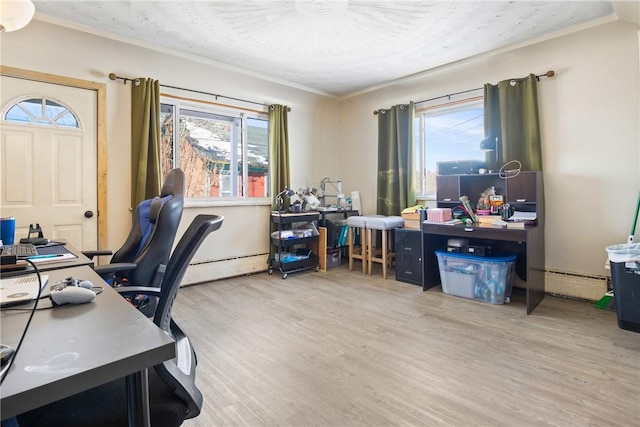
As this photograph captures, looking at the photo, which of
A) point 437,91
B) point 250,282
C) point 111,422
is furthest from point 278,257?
point 111,422

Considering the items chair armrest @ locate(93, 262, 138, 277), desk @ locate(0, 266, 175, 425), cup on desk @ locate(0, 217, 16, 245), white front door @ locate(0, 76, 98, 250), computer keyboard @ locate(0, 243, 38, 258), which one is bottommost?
desk @ locate(0, 266, 175, 425)

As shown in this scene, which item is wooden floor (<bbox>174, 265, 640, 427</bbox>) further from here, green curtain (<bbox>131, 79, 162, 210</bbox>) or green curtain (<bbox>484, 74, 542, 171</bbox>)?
green curtain (<bbox>484, 74, 542, 171</bbox>)

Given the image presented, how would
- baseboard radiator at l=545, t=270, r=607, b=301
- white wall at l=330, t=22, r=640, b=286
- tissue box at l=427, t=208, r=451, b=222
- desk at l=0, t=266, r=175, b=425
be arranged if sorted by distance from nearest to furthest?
desk at l=0, t=266, r=175, b=425, white wall at l=330, t=22, r=640, b=286, baseboard radiator at l=545, t=270, r=607, b=301, tissue box at l=427, t=208, r=451, b=222

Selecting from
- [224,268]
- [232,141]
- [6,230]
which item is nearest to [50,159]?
[6,230]

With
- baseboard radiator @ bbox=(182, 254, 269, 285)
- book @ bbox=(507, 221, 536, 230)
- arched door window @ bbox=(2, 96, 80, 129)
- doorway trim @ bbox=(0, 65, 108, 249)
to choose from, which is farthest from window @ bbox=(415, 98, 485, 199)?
arched door window @ bbox=(2, 96, 80, 129)

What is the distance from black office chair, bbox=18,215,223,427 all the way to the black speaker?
3.23 metres

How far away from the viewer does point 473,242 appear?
3.62 metres

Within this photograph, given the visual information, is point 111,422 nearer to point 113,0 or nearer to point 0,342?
point 0,342

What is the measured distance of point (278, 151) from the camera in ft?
15.0

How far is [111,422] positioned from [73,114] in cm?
327

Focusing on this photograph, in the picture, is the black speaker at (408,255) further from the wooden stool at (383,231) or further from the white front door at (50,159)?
the white front door at (50,159)

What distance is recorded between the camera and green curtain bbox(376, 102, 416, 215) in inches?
175

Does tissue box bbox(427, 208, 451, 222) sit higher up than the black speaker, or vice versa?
tissue box bbox(427, 208, 451, 222)

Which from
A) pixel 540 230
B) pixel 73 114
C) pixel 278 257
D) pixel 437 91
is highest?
pixel 437 91
